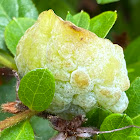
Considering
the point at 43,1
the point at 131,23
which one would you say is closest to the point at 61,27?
the point at 43,1

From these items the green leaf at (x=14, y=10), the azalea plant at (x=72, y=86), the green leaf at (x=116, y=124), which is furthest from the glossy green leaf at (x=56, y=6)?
the green leaf at (x=116, y=124)

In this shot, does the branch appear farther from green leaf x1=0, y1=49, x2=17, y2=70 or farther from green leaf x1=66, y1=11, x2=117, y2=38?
green leaf x1=66, y1=11, x2=117, y2=38

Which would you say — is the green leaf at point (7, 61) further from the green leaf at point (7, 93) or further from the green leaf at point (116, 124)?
the green leaf at point (116, 124)

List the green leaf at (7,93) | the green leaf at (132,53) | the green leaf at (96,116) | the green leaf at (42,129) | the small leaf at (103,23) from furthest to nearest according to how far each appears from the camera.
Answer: the green leaf at (132,53) < the green leaf at (7,93) < the green leaf at (42,129) < the small leaf at (103,23) < the green leaf at (96,116)

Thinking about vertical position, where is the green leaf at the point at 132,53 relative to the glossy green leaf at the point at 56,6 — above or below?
below

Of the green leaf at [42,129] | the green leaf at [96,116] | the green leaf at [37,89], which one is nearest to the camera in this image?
the green leaf at [37,89]

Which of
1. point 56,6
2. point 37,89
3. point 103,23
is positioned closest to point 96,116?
point 37,89

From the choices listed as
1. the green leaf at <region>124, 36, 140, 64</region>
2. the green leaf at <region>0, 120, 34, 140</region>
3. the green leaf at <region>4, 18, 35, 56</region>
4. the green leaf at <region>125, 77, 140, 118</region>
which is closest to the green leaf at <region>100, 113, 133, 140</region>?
the green leaf at <region>125, 77, 140, 118</region>
